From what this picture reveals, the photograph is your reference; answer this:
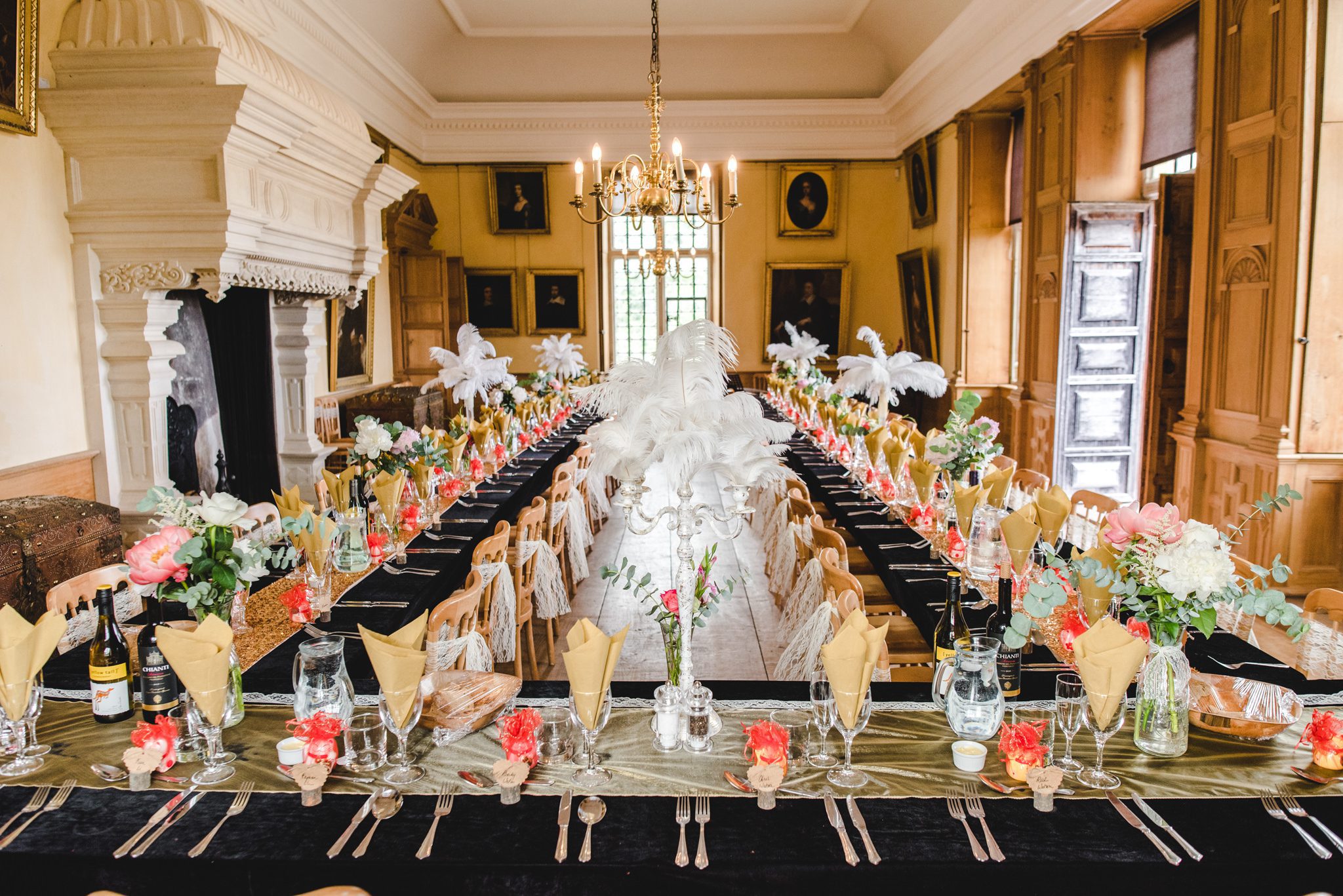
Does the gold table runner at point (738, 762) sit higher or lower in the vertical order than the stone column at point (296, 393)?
lower

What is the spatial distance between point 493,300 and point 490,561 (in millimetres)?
10412

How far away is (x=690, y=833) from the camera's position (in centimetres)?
165

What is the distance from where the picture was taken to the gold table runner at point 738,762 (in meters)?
1.80

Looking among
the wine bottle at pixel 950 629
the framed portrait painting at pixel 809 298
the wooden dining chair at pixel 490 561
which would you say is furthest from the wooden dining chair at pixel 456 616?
the framed portrait painting at pixel 809 298

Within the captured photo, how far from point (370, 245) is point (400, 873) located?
21.8 feet

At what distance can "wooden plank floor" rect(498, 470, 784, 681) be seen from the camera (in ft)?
15.2

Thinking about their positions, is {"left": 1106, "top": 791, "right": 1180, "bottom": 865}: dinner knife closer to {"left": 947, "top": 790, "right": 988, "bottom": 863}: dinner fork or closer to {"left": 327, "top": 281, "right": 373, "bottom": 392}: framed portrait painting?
{"left": 947, "top": 790, "right": 988, "bottom": 863}: dinner fork

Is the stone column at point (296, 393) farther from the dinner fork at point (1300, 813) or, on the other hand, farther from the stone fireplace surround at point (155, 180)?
the dinner fork at point (1300, 813)

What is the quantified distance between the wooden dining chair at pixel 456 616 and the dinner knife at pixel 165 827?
0.78m

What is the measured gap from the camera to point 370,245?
7406 mm

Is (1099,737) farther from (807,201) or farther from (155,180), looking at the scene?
(807,201)

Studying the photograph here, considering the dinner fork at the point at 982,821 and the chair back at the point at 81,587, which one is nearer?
the dinner fork at the point at 982,821

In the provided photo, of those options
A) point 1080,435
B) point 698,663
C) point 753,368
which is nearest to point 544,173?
point 753,368

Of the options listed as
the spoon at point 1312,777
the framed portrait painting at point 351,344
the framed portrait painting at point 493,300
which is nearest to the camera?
the spoon at point 1312,777
